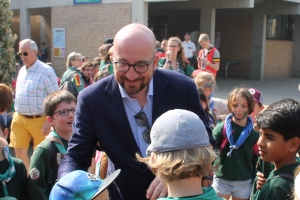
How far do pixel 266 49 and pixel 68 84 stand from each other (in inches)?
714

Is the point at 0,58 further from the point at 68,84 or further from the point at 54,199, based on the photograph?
the point at 54,199

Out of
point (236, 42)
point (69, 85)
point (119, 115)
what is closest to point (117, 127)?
point (119, 115)

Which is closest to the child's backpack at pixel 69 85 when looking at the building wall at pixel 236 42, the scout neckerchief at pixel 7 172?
the scout neckerchief at pixel 7 172

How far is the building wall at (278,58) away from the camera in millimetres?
23281

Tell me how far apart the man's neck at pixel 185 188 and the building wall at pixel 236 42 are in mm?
21580

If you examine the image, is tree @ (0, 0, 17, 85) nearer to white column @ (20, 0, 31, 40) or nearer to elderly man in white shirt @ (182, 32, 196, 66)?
elderly man in white shirt @ (182, 32, 196, 66)

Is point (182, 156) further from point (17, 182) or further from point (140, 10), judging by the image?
point (140, 10)

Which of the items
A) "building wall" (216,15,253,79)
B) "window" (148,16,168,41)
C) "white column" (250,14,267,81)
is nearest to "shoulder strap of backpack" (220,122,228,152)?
"white column" (250,14,267,81)

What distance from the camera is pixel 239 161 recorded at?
4266 mm

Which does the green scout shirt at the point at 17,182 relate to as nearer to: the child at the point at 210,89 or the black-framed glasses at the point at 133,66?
the black-framed glasses at the point at 133,66

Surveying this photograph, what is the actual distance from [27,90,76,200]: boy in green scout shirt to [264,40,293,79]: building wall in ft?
68.6

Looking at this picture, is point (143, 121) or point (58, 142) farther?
point (58, 142)

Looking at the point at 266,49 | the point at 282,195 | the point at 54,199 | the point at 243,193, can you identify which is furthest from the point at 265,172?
the point at 266,49

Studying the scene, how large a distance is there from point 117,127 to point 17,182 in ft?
3.98
